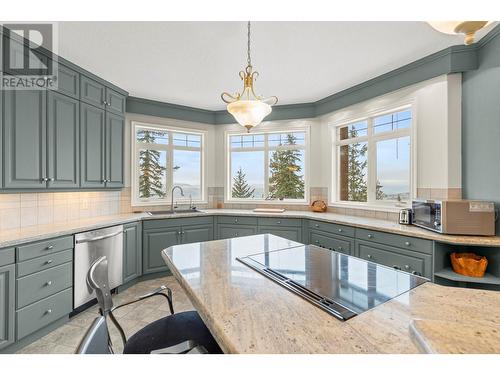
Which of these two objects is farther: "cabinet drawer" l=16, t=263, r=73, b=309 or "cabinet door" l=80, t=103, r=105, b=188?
"cabinet door" l=80, t=103, r=105, b=188

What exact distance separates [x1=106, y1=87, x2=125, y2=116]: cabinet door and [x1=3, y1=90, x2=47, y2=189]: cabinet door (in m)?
0.82

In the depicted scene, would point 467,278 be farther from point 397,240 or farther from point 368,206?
point 368,206

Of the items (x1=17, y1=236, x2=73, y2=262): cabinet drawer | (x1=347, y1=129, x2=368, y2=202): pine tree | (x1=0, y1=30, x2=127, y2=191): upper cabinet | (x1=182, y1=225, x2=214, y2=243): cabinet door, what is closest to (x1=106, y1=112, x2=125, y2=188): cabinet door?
(x1=0, y1=30, x2=127, y2=191): upper cabinet

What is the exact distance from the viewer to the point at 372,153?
3.43 metres

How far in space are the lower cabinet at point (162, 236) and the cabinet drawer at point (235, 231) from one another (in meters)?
0.35

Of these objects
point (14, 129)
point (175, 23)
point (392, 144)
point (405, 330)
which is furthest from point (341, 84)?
point (14, 129)

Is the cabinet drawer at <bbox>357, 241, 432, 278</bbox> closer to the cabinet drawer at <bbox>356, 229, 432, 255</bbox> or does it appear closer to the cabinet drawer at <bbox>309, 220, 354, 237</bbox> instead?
the cabinet drawer at <bbox>356, 229, 432, 255</bbox>

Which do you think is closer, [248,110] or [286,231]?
[248,110]

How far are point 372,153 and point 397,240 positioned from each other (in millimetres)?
1442

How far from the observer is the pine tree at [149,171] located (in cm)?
391

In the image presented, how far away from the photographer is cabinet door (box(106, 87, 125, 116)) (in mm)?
3160

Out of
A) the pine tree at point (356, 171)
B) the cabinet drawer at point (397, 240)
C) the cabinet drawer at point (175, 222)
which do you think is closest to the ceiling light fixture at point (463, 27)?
the cabinet drawer at point (397, 240)

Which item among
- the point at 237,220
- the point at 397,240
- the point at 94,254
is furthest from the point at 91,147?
the point at 397,240
